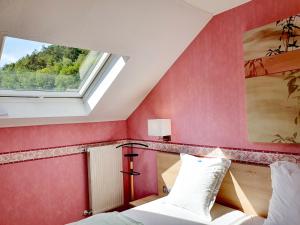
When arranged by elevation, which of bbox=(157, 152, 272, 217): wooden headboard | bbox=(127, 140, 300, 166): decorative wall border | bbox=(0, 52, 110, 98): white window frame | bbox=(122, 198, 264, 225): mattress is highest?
bbox=(0, 52, 110, 98): white window frame

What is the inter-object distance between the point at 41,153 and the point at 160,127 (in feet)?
4.60

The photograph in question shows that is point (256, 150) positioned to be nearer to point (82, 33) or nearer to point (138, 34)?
point (138, 34)

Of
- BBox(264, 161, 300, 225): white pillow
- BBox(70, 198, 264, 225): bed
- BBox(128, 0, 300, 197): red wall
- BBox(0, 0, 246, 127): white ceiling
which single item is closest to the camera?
BBox(264, 161, 300, 225): white pillow

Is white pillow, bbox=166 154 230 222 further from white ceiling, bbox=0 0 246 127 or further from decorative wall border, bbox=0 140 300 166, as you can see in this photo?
white ceiling, bbox=0 0 246 127

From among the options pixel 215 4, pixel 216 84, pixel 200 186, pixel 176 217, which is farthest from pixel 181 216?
pixel 215 4

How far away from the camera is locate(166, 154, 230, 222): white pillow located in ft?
7.54

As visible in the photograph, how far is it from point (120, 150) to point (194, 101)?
1.37 m

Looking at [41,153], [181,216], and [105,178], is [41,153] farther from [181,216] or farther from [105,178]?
[181,216]

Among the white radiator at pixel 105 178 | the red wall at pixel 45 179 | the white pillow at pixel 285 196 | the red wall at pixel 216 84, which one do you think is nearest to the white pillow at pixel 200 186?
the red wall at pixel 216 84

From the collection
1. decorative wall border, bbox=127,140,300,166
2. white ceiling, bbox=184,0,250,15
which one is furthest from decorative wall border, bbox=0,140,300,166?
white ceiling, bbox=184,0,250,15

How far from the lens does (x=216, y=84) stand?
8.77 feet

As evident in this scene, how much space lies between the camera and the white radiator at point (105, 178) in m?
3.36

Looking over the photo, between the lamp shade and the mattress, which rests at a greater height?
the lamp shade

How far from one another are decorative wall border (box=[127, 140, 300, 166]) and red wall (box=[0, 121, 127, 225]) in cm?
106
